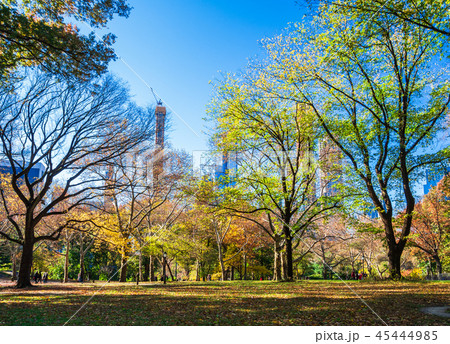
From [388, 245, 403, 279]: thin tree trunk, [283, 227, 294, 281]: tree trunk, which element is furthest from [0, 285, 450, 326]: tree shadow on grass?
[283, 227, 294, 281]: tree trunk

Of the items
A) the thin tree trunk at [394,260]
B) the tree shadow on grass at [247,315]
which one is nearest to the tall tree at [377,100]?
the thin tree trunk at [394,260]

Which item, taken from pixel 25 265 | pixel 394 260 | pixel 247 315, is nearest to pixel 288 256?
pixel 394 260

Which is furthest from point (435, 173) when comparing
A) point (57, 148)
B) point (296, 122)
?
point (57, 148)

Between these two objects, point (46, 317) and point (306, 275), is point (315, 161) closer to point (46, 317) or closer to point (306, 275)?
point (46, 317)

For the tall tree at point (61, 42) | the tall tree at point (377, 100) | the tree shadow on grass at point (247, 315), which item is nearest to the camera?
the tree shadow on grass at point (247, 315)

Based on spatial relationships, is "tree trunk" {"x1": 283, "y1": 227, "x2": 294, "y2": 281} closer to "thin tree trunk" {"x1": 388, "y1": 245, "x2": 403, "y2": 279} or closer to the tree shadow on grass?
"thin tree trunk" {"x1": 388, "y1": 245, "x2": 403, "y2": 279}

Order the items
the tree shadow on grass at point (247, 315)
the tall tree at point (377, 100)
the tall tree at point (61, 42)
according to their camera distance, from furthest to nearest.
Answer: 1. the tall tree at point (377, 100)
2. the tall tree at point (61, 42)
3. the tree shadow on grass at point (247, 315)

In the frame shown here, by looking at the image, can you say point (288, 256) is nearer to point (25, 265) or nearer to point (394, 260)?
point (394, 260)

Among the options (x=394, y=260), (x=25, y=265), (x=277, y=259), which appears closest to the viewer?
(x=394, y=260)

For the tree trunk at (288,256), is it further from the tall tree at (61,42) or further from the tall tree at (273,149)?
the tall tree at (61,42)

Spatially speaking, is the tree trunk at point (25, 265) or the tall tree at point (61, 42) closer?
the tall tree at point (61, 42)

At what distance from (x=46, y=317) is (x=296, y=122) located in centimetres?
1583

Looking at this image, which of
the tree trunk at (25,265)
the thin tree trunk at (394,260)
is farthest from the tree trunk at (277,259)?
the tree trunk at (25,265)

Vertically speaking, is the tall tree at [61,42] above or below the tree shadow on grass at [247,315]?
above
